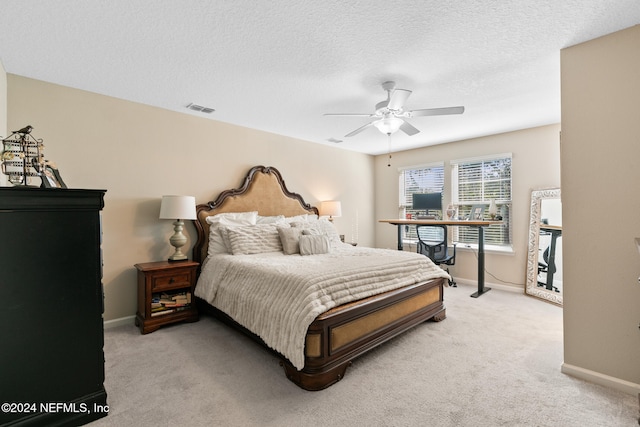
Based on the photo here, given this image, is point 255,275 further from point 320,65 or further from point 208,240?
point 320,65

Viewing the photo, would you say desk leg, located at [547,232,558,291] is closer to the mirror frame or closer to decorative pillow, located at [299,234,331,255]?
the mirror frame

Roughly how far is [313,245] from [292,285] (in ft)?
4.27

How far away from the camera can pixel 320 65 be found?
2.51m

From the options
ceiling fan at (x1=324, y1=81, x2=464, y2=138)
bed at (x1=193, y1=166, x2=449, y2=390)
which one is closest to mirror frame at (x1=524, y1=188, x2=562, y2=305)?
bed at (x1=193, y1=166, x2=449, y2=390)

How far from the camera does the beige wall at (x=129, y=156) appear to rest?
2871 millimetres

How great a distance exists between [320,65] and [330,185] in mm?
3081

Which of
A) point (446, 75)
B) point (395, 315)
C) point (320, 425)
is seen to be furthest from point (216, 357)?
point (446, 75)

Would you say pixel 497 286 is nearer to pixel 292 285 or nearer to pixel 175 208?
pixel 292 285

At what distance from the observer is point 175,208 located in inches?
127

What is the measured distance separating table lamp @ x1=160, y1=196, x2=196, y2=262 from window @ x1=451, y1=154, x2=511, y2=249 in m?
4.27

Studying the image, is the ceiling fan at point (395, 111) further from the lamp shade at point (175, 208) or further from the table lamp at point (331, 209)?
the table lamp at point (331, 209)

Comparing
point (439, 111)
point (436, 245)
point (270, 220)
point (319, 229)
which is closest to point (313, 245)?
point (319, 229)

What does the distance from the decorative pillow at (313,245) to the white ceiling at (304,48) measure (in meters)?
1.56

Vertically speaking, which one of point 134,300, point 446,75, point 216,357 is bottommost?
point 216,357
